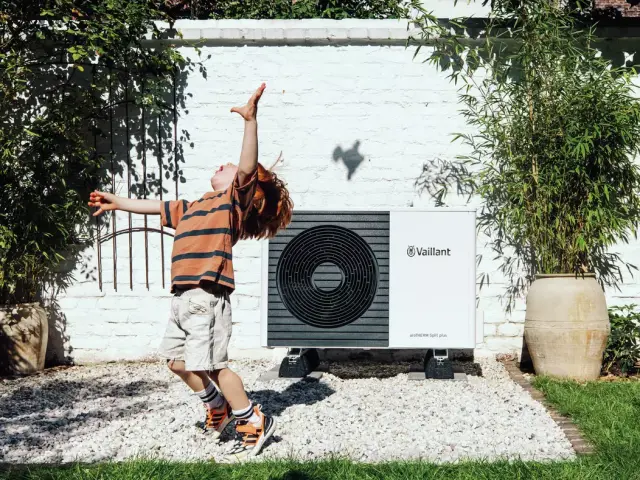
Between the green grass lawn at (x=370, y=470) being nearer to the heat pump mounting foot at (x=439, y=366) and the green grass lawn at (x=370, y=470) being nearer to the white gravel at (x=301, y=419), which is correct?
the white gravel at (x=301, y=419)

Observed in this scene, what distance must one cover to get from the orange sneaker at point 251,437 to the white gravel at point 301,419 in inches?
2.1

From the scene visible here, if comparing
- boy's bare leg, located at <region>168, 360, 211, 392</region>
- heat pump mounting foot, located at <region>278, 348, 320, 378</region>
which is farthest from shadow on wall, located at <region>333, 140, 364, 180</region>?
boy's bare leg, located at <region>168, 360, 211, 392</region>

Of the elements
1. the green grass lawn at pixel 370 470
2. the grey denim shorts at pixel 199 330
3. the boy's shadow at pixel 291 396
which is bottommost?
the boy's shadow at pixel 291 396

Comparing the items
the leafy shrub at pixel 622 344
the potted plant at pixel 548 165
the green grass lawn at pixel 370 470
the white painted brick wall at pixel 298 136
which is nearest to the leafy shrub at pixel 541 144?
the potted plant at pixel 548 165

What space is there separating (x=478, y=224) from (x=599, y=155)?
35.1 inches

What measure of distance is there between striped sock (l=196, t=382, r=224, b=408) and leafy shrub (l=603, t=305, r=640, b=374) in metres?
2.48

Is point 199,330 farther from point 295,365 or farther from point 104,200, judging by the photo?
point 295,365

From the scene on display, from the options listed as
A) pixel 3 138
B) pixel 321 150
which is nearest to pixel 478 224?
pixel 321 150

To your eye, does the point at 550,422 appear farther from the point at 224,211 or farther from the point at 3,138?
the point at 3,138

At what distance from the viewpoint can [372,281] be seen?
15.3 ft

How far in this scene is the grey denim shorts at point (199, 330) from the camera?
3.12m

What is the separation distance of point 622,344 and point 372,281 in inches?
58.8

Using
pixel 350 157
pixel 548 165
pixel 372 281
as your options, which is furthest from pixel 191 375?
pixel 548 165

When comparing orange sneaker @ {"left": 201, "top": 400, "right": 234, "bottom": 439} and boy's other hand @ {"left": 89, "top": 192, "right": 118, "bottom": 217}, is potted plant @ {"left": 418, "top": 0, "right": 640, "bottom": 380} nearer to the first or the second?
orange sneaker @ {"left": 201, "top": 400, "right": 234, "bottom": 439}
